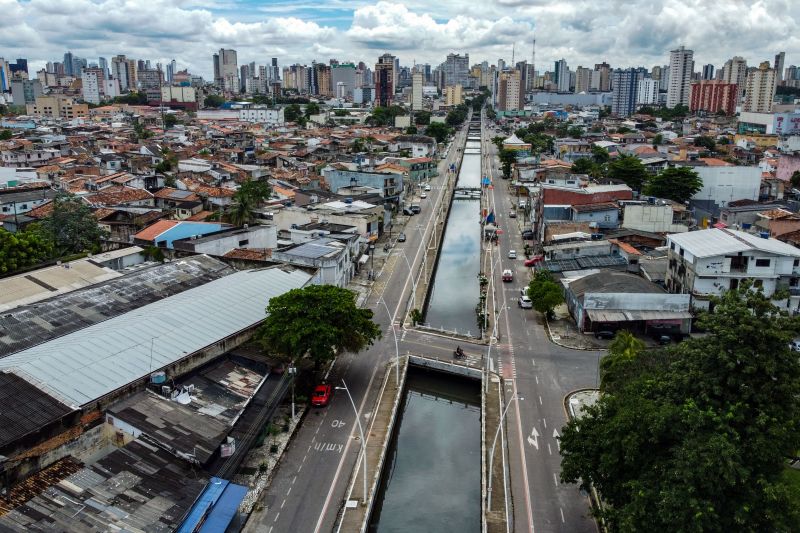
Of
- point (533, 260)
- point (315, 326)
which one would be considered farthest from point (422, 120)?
point (315, 326)

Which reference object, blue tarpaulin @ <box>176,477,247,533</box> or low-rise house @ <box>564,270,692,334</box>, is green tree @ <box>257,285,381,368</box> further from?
low-rise house @ <box>564,270,692,334</box>

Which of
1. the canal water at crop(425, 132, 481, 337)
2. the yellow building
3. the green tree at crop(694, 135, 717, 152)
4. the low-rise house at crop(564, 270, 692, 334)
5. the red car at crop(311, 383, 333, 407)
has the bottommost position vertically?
the canal water at crop(425, 132, 481, 337)

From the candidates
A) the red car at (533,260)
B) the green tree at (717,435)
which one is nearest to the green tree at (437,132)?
the red car at (533,260)

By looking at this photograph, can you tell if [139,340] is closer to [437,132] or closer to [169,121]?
[437,132]

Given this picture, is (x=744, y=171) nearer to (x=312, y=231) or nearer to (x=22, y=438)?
(x=312, y=231)

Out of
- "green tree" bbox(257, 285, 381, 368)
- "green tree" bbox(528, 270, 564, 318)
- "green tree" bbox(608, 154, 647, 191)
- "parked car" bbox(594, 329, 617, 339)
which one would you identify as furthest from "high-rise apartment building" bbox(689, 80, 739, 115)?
"green tree" bbox(257, 285, 381, 368)

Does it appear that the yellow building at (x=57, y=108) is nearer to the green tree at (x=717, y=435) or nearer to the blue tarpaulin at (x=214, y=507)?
the blue tarpaulin at (x=214, y=507)
